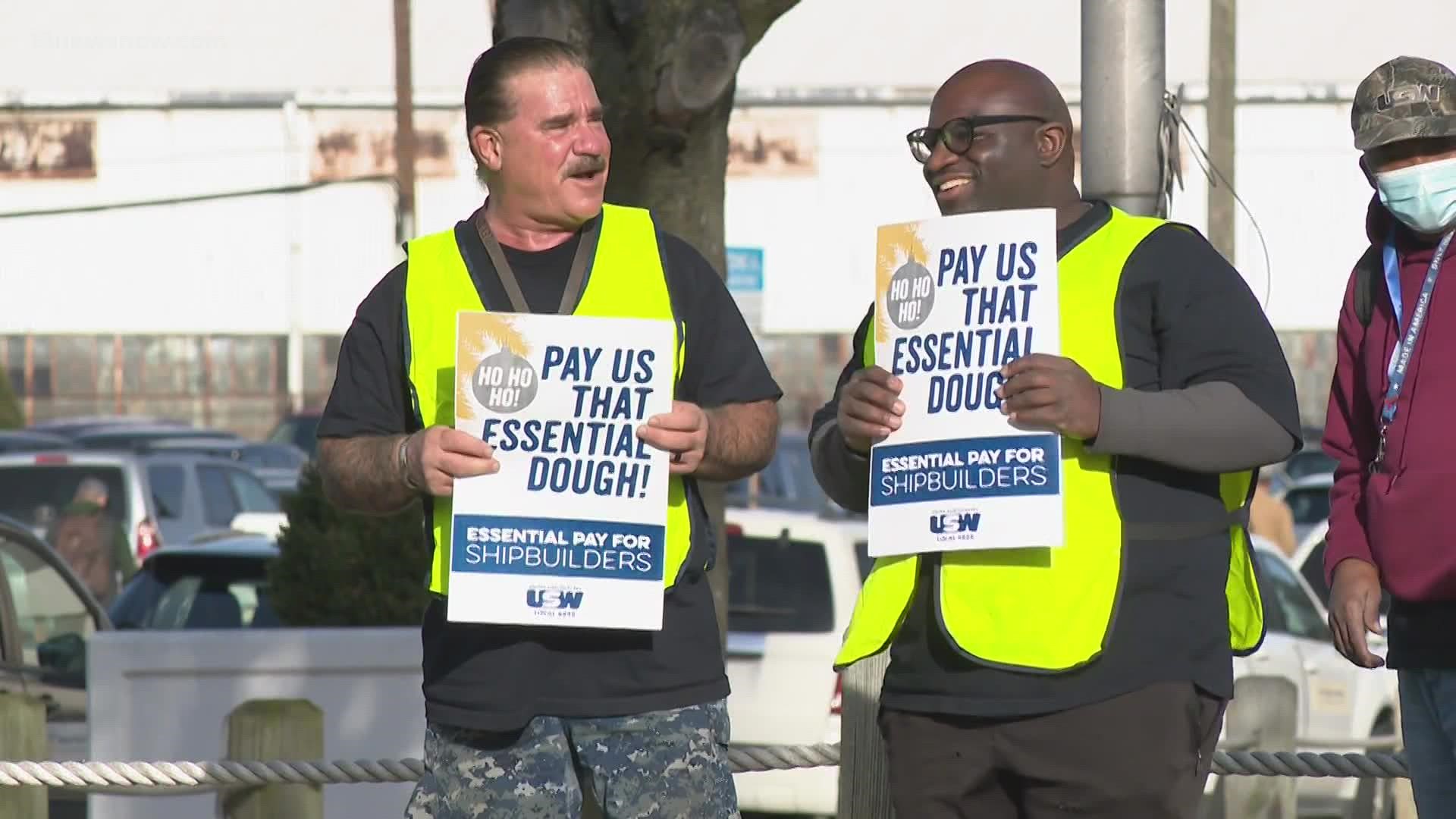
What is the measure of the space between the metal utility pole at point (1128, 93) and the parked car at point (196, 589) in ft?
20.8

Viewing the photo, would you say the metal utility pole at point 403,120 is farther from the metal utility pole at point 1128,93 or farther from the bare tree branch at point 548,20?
the metal utility pole at point 1128,93

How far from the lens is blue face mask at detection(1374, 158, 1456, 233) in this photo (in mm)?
3938

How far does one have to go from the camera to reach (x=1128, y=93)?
16.7 feet

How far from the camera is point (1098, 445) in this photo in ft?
12.0

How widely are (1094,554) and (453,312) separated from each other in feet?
3.66

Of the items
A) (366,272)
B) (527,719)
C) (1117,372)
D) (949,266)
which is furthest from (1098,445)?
(366,272)

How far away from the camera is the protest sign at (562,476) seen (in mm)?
3738

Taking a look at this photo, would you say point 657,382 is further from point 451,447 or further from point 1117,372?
point 1117,372

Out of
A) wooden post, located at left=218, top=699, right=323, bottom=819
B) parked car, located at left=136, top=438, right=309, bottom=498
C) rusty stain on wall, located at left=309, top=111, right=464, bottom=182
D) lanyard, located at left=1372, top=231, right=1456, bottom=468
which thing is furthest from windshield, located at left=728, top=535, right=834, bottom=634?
rusty stain on wall, located at left=309, top=111, right=464, bottom=182

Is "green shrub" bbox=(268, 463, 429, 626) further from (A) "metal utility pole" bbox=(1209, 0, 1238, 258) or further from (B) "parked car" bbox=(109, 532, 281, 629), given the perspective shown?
(A) "metal utility pole" bbox=(1209, 0, 1238, 258)

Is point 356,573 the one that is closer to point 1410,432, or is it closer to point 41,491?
point 1410,432

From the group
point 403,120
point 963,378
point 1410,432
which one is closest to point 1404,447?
point 1410,432

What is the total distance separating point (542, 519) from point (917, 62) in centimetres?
4246

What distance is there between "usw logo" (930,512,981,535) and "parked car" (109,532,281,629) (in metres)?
7.24
